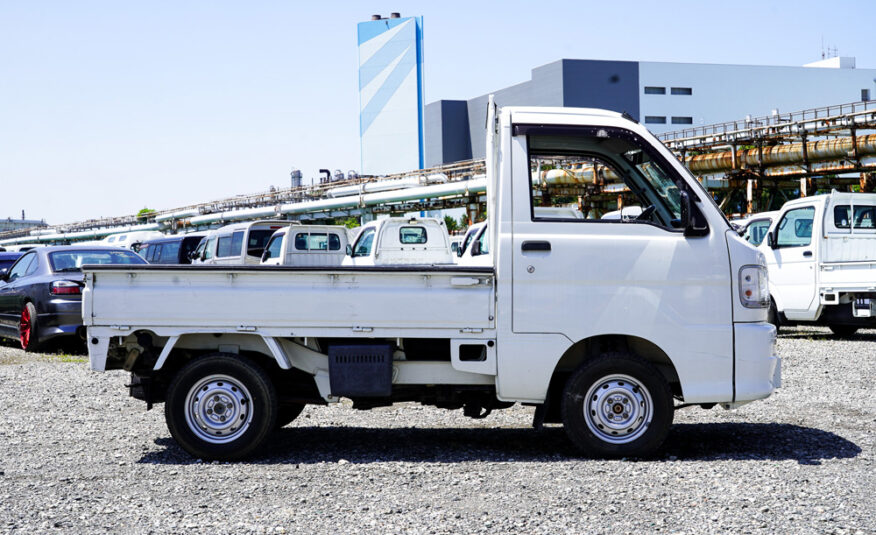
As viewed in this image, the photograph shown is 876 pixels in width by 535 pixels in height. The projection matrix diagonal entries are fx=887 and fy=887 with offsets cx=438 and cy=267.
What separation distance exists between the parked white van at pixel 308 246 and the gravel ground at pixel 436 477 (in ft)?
29.7

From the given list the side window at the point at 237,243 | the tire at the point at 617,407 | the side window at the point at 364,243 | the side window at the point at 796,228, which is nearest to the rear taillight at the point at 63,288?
the side window at the point at 364,243

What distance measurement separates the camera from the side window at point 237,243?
19.3 metres

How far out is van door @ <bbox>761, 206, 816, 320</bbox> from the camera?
14844mm

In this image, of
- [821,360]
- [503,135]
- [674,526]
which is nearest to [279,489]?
[674,526]

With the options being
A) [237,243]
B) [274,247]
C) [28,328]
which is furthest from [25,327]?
[237,243]

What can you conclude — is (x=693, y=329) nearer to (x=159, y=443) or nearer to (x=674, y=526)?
(x=674, y=526)

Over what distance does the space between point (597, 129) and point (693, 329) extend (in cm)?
153

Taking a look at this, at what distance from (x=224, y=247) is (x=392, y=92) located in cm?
6708

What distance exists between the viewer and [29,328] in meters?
12.9

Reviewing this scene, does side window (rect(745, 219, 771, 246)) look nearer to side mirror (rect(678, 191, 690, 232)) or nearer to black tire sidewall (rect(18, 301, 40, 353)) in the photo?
side mirror (rect(678, 191, 690, 232))

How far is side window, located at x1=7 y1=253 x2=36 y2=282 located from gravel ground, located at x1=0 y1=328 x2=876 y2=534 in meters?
5.77

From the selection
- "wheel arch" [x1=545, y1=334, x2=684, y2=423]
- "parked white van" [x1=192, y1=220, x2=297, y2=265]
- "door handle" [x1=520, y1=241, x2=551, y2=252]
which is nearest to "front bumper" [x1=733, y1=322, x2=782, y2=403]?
"wheel arch" [x1=545, y1=334, x2=684, y2=423]

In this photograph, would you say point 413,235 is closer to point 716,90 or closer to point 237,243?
point 237,243

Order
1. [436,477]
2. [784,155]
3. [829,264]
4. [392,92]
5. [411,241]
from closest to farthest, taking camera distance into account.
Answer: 1. [436,477]
2. [829,264]
3. [411,241]
4. [784,155]
5. [392,92]
